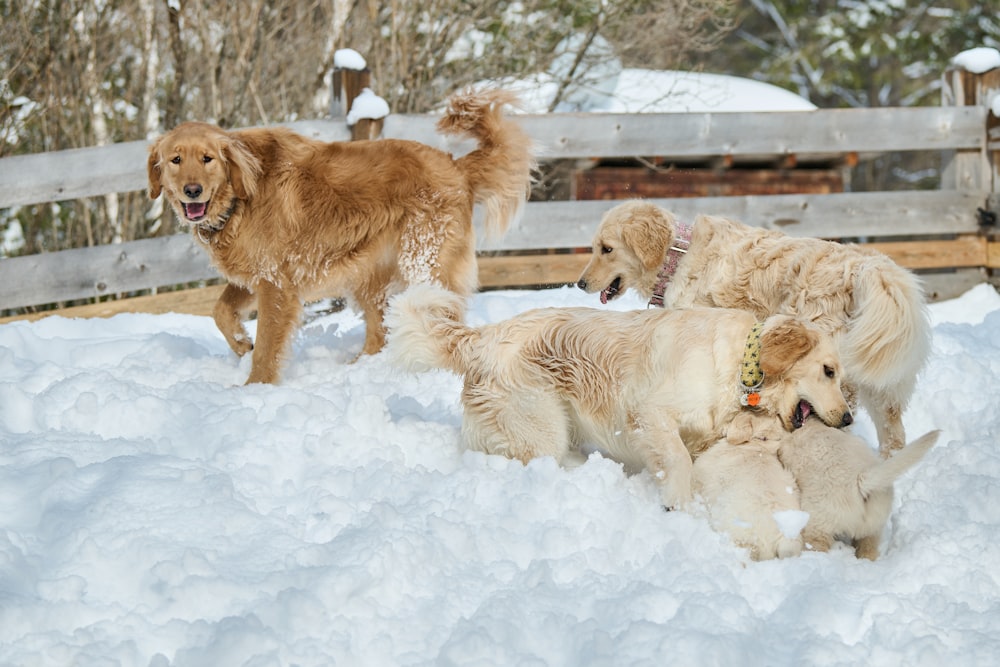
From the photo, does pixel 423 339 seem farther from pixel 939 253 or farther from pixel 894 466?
pixel 939 253

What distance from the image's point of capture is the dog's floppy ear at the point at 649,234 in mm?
5402

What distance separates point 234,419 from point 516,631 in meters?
2.13

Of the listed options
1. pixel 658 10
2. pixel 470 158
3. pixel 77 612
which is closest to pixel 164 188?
pixel 470 158

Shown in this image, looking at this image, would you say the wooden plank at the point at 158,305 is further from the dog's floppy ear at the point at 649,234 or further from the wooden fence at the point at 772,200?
the dog's floppy ear at the point at 649,234

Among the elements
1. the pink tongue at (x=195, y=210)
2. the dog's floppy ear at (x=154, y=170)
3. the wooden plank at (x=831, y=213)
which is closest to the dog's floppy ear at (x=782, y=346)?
the pink tongue at (x=195, y=210)

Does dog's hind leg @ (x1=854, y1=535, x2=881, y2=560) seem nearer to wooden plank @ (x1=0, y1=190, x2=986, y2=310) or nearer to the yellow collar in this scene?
the yellow collar

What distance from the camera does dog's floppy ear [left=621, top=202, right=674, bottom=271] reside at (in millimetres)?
5402

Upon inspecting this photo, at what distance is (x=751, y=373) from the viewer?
12.9ft

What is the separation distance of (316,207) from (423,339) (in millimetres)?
1805

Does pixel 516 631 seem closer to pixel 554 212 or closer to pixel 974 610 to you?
pixel 974 610

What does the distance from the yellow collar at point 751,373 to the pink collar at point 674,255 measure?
4.74 ft

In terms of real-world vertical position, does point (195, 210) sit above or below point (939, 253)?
above

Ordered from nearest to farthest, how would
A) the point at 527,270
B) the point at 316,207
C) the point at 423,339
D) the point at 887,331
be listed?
the point at 887,331 → the point at 423,339 → the point at 316,207 → the point at 527,270

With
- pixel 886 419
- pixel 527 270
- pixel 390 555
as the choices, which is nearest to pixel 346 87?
pixel 527 270
